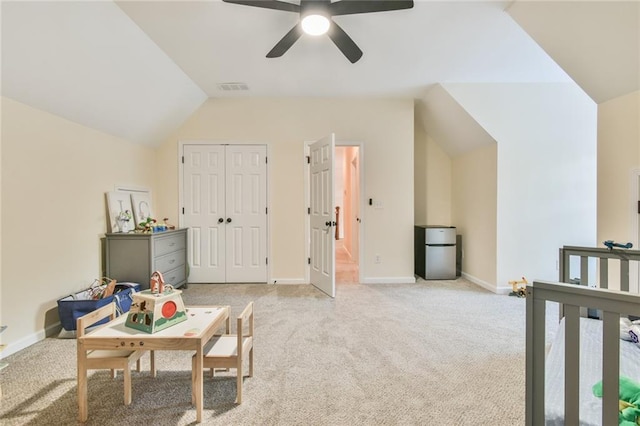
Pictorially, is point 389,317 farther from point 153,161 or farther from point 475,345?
point 153,161

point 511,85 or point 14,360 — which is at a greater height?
point 511,85

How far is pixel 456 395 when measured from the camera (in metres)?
1.65

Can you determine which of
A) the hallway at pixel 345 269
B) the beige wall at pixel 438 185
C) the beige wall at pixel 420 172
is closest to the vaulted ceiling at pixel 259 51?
the beige wall at pixel 420 172

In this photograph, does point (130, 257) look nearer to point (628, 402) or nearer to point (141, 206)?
point (141, 206)

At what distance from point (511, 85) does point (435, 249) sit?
7.72 feet

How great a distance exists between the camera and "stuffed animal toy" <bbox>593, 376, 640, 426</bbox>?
89cm

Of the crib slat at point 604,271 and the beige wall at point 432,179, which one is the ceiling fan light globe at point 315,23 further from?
the beige wall at point 432,179

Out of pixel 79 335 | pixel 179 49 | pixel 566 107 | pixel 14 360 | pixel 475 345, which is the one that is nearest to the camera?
pixel 79 335

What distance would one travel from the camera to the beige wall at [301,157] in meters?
4.08

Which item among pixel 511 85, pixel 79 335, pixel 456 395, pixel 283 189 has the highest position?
pixel 511 85

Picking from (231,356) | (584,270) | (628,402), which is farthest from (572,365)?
(231,356)

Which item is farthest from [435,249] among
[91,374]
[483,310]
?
[91,374]

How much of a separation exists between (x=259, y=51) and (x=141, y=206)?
2.46m

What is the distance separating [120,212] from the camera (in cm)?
329
